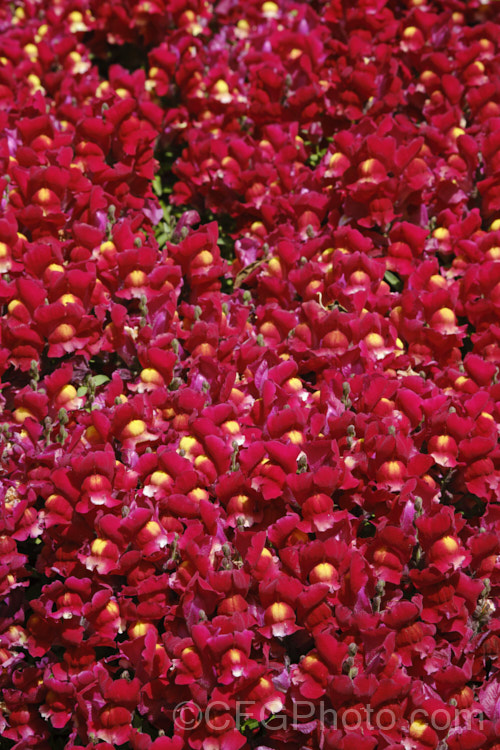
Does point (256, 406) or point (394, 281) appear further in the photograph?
point (394, 281)

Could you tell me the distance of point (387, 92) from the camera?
124 inches

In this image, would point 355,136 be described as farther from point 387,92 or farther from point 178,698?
point 178,698

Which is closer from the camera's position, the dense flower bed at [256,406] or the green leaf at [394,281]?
the dense flower bed at [256,406]

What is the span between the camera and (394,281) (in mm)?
2779

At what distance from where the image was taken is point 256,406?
7.52 feet

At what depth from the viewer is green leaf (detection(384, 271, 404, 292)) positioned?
109 inches

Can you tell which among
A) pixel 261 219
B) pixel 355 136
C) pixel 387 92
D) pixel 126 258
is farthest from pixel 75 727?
pixel 387 92

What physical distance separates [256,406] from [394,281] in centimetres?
71

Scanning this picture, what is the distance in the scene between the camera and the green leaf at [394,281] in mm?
2775

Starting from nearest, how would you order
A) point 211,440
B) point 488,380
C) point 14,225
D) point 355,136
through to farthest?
point 211,440, point 488,380, point 14,225, point 355,136

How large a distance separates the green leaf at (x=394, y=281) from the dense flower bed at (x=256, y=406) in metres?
0.02

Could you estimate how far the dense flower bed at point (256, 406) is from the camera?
6.59 feet

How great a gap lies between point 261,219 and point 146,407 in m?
0.89

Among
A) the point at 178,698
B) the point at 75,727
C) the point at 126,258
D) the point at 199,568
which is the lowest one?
the point at 75,727
